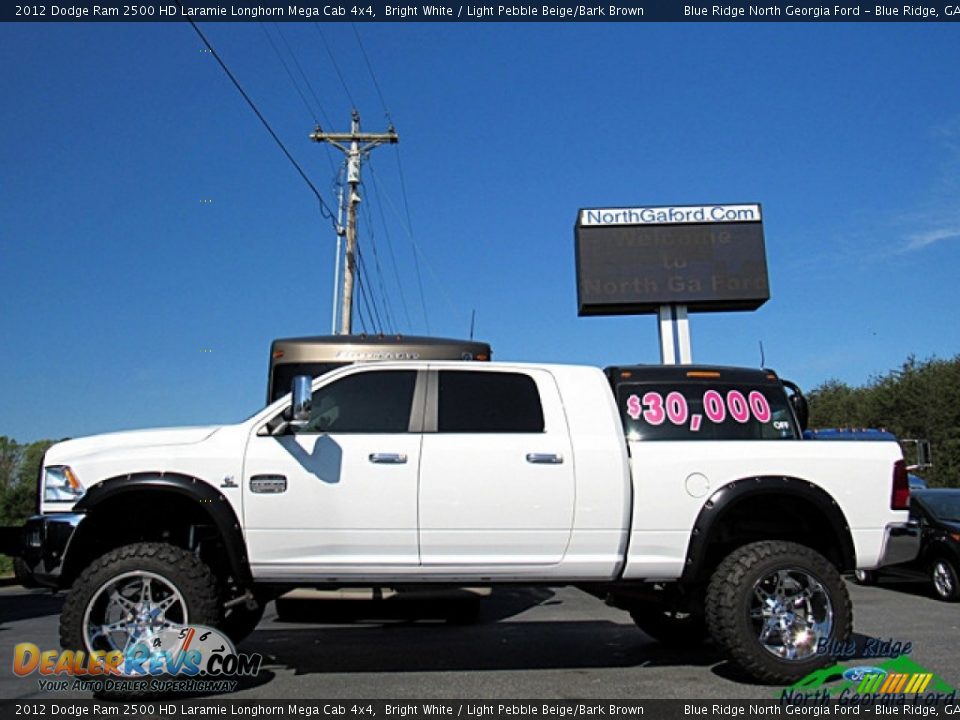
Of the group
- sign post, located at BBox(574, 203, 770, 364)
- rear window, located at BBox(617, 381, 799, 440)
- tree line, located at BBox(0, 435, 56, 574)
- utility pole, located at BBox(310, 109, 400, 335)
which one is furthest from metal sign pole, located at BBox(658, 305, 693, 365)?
tree line, located at BBox(0, 435, 56, 574)

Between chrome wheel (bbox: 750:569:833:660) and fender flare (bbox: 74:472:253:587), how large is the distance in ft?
10.7

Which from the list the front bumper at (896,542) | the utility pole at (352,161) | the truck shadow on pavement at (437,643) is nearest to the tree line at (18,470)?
the utility pole at (352,161)

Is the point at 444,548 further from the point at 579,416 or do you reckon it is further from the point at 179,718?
the point at 179,718

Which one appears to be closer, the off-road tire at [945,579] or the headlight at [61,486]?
the headlight at [61,486]

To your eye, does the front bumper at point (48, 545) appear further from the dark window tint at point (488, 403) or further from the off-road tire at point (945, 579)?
the off-road tire at point (945, 579)

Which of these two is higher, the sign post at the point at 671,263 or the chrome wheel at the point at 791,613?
the sign post at the point at 671,263

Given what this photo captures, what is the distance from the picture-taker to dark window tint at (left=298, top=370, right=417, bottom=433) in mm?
5543

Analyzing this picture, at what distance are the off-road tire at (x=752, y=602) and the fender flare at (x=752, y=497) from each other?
0.60 ft

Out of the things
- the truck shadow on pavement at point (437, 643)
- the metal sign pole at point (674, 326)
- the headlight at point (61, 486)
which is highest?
the metal sign pole at point (674, 326)

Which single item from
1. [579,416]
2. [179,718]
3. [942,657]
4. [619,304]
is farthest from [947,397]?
[179,718]

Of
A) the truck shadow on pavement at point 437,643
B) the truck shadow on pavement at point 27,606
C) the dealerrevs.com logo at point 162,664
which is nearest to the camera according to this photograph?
the dealerrevs.com logo at point 162,664

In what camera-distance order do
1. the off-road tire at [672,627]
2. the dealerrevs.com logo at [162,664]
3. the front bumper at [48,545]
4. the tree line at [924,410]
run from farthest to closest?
1. the tree line at [924,410]
2. the off-road tire at [672,627]
3. the front bumper at [48,545]
4. the dealerrevs.com logo at [162,664]

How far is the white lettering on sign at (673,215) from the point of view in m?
19.9

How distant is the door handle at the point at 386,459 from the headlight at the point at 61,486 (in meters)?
1.81
